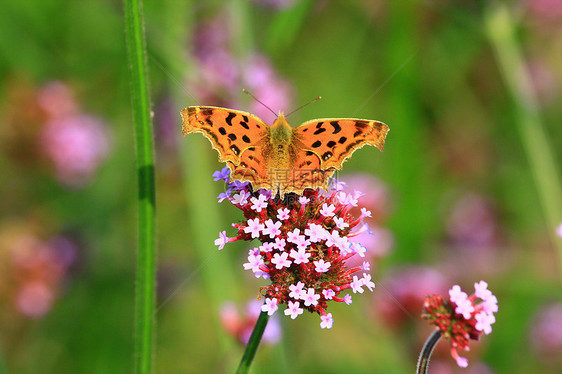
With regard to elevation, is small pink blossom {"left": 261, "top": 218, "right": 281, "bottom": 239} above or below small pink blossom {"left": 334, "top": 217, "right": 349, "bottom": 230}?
below

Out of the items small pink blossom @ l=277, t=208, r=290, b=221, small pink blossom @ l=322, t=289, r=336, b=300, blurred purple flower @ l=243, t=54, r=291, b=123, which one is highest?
blurred purple flower @ l=243, t=54, r=291, b=123

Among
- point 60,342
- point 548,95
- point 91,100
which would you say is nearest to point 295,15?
point 91,100

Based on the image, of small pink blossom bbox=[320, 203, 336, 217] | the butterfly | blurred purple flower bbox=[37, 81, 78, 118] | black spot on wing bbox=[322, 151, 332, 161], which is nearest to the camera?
small pink blossom bbox=[320, 203, 336, 217]

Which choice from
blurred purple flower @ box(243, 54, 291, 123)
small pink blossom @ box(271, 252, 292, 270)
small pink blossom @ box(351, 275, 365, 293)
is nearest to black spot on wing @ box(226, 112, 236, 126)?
small pink blossom @ box(271, 252, 292, 270)

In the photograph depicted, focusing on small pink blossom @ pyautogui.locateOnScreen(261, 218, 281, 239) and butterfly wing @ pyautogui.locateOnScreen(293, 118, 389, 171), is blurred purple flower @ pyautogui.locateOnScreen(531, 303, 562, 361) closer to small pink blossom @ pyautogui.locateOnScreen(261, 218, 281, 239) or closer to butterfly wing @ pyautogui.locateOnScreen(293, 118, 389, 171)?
butterfly wing @ pyautogui.locateOnScreen(293, 118, 389, 171)

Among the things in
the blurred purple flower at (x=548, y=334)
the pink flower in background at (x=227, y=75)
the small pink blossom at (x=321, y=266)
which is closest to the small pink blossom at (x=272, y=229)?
the small pink blossom at (x=321, y=266)

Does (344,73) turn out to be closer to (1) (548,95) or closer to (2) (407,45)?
(2) (407,45)
